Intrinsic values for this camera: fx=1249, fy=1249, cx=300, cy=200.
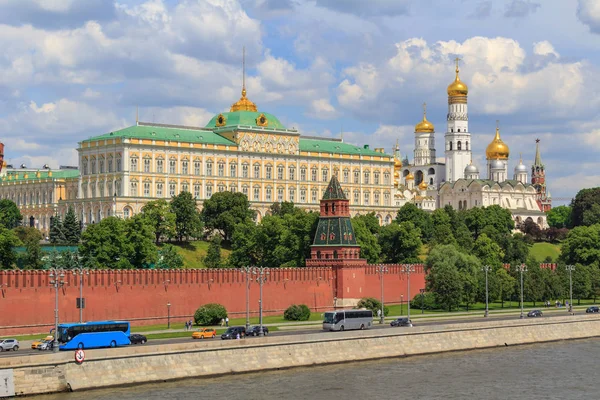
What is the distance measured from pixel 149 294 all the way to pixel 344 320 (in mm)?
15436

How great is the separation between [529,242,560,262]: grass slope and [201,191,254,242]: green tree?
4254 cm

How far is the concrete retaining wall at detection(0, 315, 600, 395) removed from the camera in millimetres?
56438

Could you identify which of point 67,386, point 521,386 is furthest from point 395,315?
point 67,386

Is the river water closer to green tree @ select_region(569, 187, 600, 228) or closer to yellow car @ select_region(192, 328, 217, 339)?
yellow car @ select_region(192, 328, 217, 339)

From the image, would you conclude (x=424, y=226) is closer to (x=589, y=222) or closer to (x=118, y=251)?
(x=589, y=222)

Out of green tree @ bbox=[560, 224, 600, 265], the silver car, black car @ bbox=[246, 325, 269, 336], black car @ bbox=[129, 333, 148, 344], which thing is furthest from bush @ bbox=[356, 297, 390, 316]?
green tree @ bbox=[560, 224, 600, 265]

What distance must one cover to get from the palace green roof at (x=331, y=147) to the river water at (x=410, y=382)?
99324mm

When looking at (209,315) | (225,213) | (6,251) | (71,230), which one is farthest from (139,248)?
(225,213)

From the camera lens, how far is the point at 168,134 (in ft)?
509

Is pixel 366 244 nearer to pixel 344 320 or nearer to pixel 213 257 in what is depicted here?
pixel 213 257

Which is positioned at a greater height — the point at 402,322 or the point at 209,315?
the point at 209,315

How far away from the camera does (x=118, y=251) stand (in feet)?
349

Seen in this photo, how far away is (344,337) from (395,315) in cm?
2635

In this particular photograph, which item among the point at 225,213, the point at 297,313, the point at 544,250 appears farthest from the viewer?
the point at 544,250
